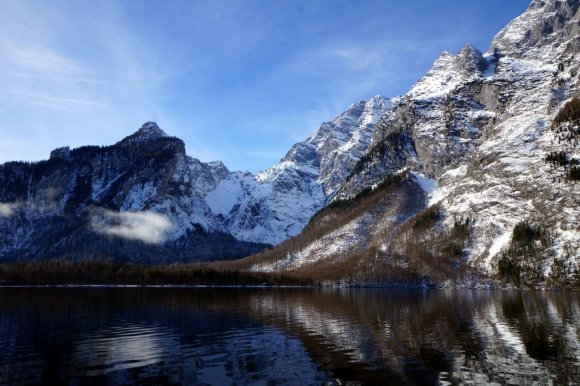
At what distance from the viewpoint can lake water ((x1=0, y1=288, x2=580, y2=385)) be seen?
132ft

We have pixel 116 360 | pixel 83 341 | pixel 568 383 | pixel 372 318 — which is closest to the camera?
pixel 568 383

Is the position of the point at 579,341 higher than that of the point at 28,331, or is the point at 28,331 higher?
the point at 28,331

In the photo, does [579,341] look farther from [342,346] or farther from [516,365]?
[342,346]

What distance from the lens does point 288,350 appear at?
177 ft

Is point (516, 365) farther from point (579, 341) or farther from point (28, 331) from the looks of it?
point (28, 331)

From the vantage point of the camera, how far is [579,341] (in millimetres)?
57312

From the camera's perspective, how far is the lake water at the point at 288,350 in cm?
4038

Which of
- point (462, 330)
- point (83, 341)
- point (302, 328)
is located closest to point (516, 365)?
point (462, 330)

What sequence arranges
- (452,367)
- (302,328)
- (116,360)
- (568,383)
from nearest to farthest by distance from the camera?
(568,383)
(452,367)
(116,360)
(302,328)

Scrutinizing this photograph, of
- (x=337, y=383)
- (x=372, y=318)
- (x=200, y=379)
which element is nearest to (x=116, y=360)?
(x=200, y=379)

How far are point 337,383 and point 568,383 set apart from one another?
18353 millimetres

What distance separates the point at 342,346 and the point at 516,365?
1924 cm

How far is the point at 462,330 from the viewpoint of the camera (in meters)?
70.7

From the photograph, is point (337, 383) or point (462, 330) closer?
point (337, 383)
